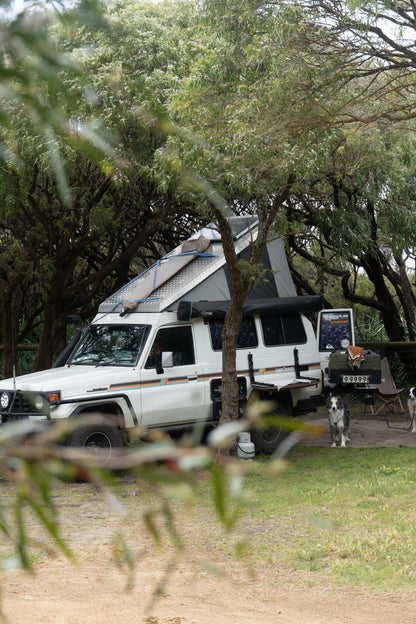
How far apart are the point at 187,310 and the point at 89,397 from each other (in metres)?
1.78

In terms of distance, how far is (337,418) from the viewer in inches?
424

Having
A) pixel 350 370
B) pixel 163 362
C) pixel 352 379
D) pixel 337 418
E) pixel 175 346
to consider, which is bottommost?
pixel 337 418

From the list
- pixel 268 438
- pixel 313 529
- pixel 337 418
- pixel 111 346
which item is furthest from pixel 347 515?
pixel 111 346

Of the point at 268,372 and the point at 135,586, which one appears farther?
the point at 268,372

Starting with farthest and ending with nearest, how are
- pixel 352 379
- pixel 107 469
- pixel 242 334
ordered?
1. pixel 352 379
2. pixel 242 334
3. pixel 107 469

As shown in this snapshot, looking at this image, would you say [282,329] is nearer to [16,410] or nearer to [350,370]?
[350,370]

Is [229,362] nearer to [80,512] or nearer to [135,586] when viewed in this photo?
[80,512]

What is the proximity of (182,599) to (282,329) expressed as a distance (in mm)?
6166

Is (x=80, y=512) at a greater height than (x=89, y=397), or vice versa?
(x=89, y=397)

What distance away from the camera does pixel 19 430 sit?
27.5 inches

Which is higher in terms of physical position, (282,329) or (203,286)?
(203,286)

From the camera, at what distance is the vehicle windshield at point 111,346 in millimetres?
9531

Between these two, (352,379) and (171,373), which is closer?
(171,373)

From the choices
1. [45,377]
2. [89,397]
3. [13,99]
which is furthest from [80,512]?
[13,99]
